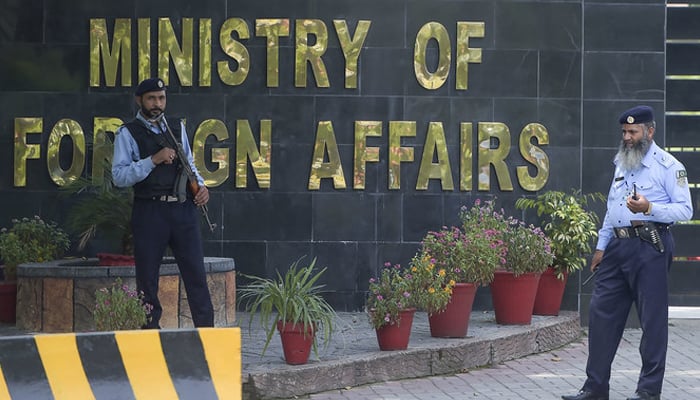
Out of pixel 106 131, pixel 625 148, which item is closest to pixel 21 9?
pixel 106 131

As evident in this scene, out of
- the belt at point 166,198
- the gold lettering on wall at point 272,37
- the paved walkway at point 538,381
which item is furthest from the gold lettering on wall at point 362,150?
the belt at point 166,198

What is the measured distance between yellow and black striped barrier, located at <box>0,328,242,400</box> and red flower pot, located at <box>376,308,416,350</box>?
10.8 feet

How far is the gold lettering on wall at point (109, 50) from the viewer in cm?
1277

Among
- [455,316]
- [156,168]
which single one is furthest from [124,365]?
[455,316]

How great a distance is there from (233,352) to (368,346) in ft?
12.4

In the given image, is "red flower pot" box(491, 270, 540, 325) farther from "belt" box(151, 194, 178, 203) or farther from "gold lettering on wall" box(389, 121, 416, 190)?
"belt" box(151, 194, 178, 203)

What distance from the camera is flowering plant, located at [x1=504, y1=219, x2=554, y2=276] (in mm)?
11562

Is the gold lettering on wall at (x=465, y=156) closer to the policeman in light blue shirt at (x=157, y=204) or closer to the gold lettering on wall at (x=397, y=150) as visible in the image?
the gold lettering on wall at (x=397, y=150)

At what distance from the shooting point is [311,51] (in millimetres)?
12828

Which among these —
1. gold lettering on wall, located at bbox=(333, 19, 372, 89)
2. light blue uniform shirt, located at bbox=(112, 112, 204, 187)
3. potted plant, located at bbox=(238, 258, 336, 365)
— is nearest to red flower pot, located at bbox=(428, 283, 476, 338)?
potted plant, located at bbox=(238, 258, 336, 365)

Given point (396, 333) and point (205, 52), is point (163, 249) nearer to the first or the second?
point (396, 333)

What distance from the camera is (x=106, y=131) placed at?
12727 millimetres

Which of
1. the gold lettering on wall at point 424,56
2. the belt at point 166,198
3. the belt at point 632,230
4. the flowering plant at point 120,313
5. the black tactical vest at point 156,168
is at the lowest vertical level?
the flowering plant at point 120,313

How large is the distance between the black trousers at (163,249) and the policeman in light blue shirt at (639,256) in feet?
9.00
